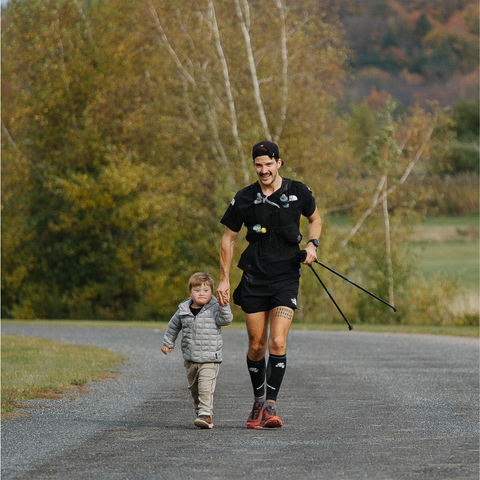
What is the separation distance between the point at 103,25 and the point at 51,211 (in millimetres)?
7861

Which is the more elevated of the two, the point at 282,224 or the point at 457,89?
the point at 457,89

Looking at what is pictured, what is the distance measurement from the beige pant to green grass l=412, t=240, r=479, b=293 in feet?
122

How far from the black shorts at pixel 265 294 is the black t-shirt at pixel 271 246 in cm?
5

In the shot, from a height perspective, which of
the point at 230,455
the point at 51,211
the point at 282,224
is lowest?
the point at 230,455

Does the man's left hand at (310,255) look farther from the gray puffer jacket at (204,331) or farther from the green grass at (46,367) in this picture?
the green grass at (46,367)

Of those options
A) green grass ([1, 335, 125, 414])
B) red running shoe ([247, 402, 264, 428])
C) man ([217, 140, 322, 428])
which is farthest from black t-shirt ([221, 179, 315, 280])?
green grass ([1, 335, 125, 414])

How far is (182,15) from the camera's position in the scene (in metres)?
34.4

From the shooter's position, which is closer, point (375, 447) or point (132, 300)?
point (375, 447)

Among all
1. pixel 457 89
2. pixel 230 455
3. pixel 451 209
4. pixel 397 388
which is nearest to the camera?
pixel 230 455

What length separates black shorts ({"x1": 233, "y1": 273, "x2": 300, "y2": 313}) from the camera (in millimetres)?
8539

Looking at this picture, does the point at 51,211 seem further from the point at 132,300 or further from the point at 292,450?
the point at 292,450

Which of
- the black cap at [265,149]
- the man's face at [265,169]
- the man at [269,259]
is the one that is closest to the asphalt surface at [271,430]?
the man at [269,259]

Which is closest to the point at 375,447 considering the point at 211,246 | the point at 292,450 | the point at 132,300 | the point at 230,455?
the point at 292,450

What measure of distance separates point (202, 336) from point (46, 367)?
635cm
